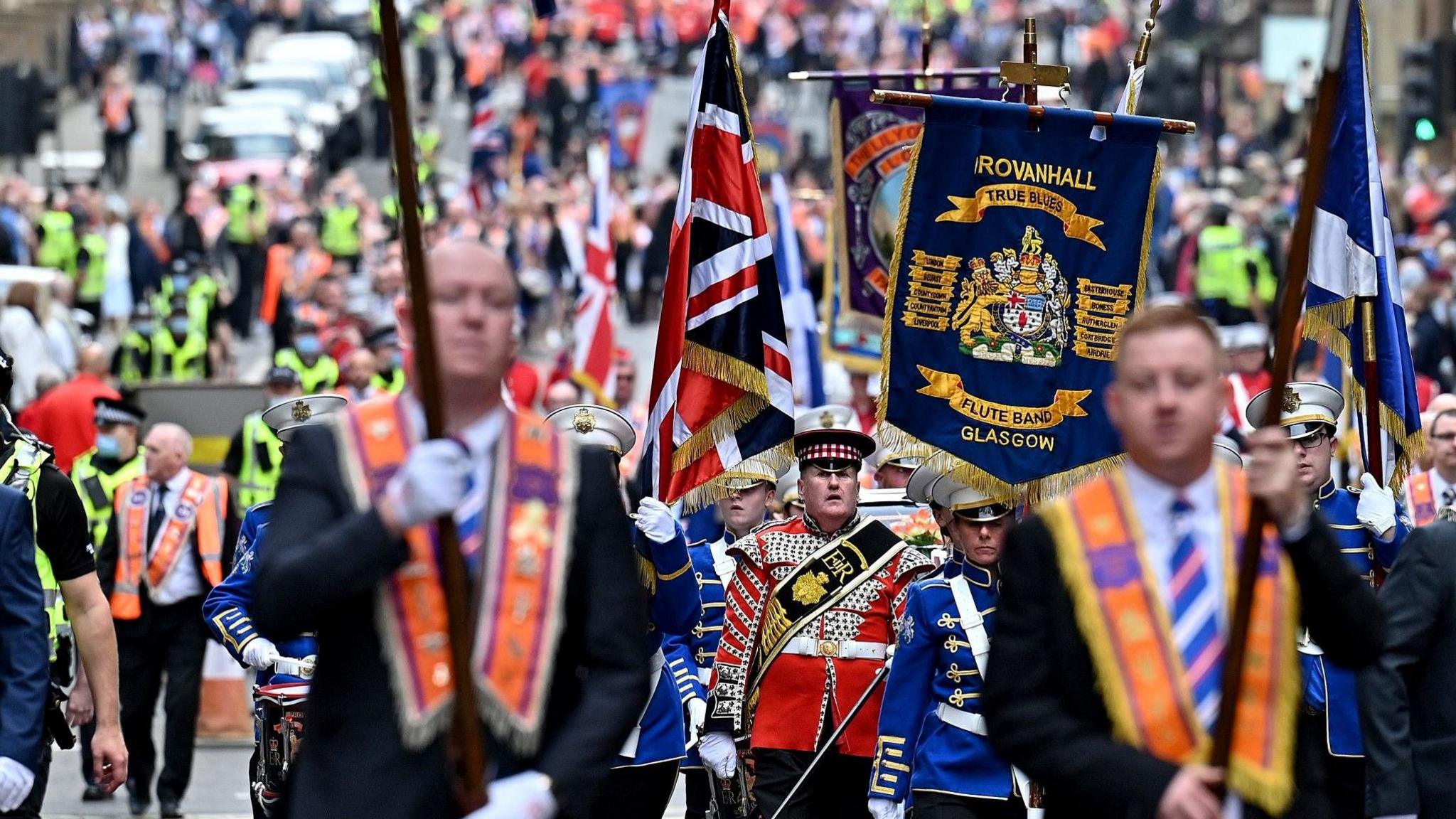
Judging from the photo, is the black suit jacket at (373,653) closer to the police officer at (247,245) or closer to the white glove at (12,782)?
the white glove at (12,782)

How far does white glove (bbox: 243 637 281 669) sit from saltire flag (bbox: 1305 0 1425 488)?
3.98 metres

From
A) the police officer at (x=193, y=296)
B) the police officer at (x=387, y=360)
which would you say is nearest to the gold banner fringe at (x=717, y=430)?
the police officer at (x=387, y=360)

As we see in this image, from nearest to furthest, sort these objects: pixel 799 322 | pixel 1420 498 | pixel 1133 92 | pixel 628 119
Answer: pixel 1133 92, pixel 1420 498, pixel 799 322, pixel 628 119

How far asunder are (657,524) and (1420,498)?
346cm

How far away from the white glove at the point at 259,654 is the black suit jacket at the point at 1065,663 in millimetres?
5504

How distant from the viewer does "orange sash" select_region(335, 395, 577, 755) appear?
15.7ft

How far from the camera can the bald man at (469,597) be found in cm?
478

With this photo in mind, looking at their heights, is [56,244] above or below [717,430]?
below

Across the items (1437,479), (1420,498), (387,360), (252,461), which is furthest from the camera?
(387,360)

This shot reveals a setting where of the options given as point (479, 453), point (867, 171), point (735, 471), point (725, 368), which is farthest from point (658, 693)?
point (867, 171)

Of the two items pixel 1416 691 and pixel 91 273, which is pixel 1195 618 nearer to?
pixel 1416 691

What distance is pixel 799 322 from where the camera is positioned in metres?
17.5

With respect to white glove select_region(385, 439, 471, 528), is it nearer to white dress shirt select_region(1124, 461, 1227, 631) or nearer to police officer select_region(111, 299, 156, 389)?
white dress shirt select_region(1124, 461, 1227, 631)

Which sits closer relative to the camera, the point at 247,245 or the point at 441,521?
the point at 441,521
